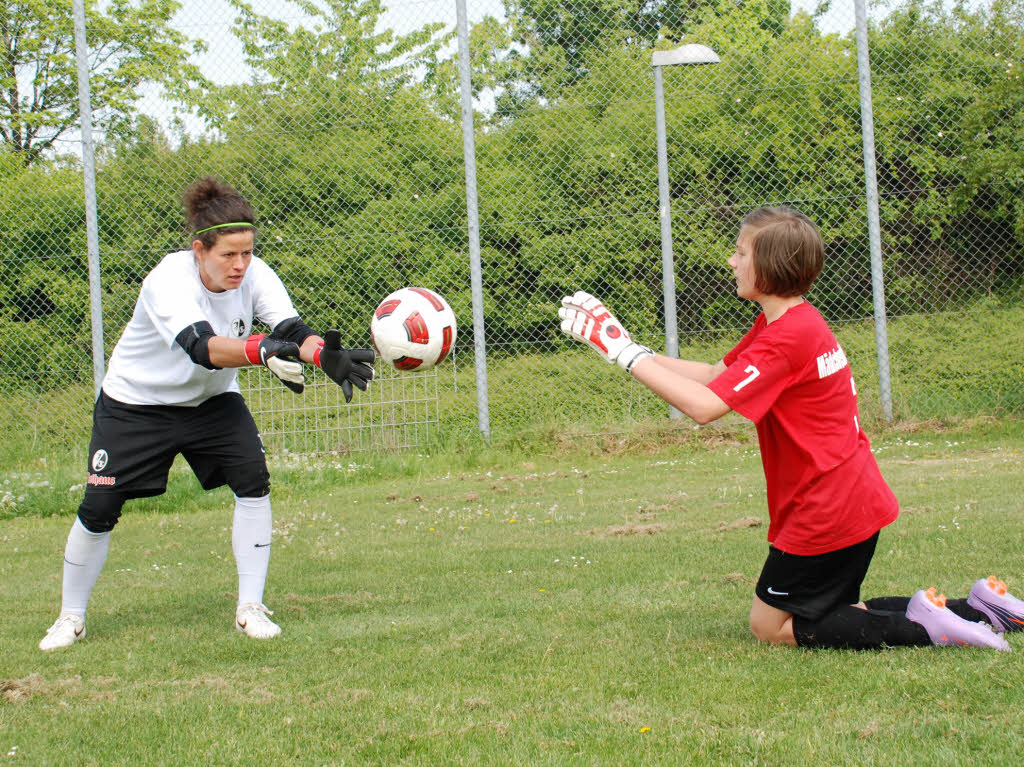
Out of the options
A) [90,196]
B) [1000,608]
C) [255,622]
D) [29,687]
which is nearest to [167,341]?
[255,622]

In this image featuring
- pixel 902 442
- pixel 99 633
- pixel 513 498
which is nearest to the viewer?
pixel 99 633

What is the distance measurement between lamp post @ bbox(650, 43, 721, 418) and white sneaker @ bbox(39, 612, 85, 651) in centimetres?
730

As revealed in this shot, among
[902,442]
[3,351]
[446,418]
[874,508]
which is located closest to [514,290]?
[446,418]

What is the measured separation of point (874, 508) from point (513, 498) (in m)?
4.91

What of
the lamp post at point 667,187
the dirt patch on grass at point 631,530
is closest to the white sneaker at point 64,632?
the dirt patch on grass at point 631,530

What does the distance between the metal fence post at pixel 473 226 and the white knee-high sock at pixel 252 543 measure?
604 cm

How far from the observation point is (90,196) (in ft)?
36.9

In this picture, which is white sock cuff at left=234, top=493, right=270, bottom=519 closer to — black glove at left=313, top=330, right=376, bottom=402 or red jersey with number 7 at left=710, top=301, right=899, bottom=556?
black glove at left=313, top=330, right=376, bottom=402

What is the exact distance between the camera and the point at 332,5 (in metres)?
15.0

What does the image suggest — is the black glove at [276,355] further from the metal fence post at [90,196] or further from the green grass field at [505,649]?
the metal fence post at [90,196]

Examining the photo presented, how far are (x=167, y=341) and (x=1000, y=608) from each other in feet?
11.6

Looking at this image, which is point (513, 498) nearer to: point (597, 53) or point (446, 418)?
point (446, 418)

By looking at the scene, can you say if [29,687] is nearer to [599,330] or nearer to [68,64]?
[599,330]

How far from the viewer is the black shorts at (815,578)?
157 inches
